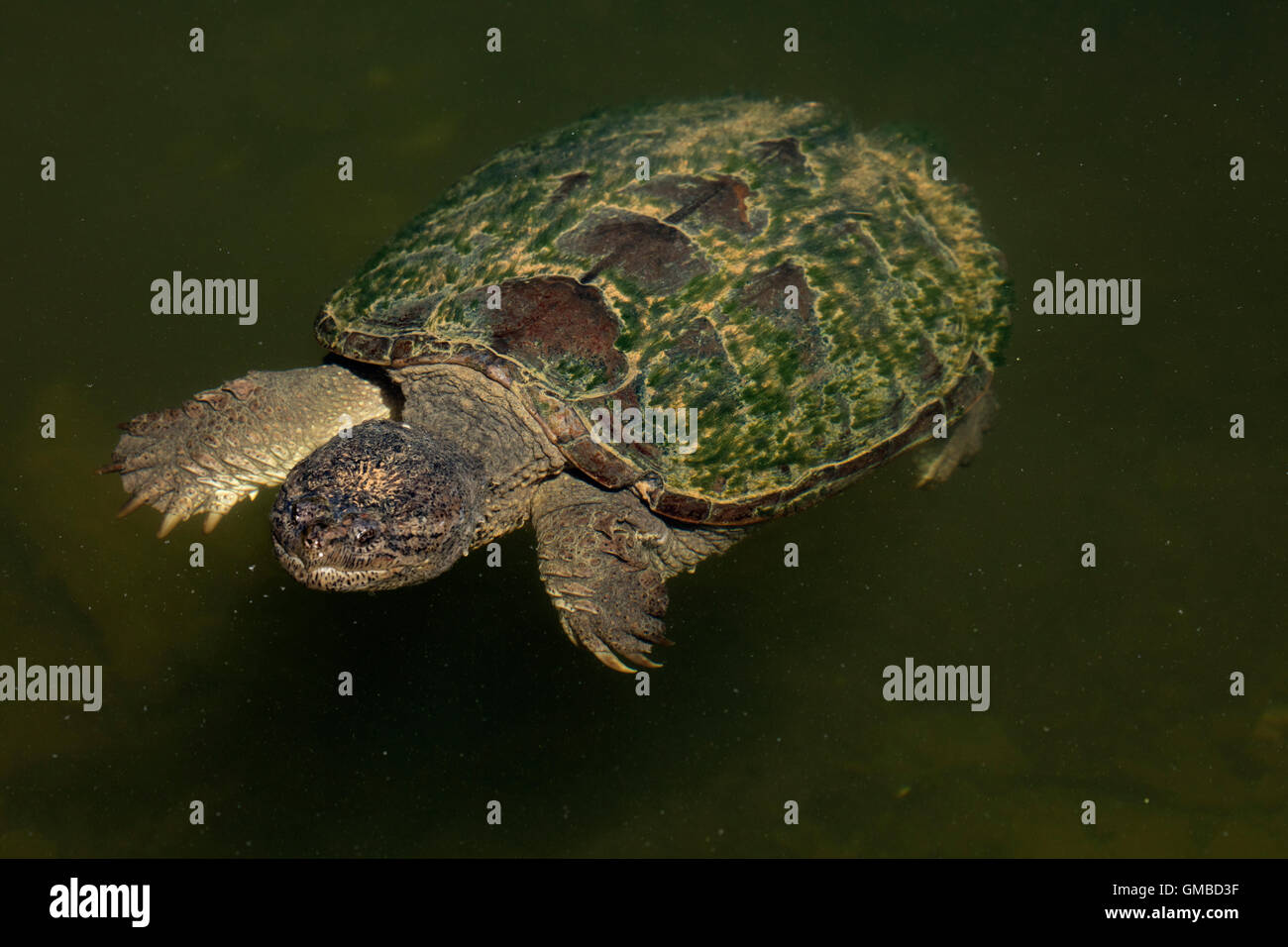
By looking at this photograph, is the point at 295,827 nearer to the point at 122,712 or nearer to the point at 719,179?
the point at 122,712

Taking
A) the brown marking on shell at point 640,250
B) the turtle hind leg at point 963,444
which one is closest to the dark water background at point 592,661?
the turtle hind leg at point 963,444

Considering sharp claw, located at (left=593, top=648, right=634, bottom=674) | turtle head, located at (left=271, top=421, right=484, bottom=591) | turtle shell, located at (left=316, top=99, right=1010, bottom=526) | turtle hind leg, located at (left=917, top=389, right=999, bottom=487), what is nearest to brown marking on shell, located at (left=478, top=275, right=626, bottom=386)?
Result: turtle shell, located at (left=316, top=99, right=1010, bottom=526)

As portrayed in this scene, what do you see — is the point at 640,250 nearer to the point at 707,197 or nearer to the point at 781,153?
the point at 707,197

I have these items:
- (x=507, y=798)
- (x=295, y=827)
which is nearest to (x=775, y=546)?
(x=507, y=798)

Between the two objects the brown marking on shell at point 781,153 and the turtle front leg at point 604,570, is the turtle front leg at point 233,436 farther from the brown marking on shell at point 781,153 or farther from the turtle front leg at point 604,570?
the brown marking on shell at point 781,153

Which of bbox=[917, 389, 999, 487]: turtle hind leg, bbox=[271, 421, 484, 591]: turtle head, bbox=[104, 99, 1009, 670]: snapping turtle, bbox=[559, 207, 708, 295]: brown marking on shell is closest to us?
bbox=[271, 421, 484, 591]: turtle head

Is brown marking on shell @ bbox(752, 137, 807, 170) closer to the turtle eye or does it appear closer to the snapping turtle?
the snapping turtle

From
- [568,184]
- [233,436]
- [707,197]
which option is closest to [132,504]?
[233,436]
